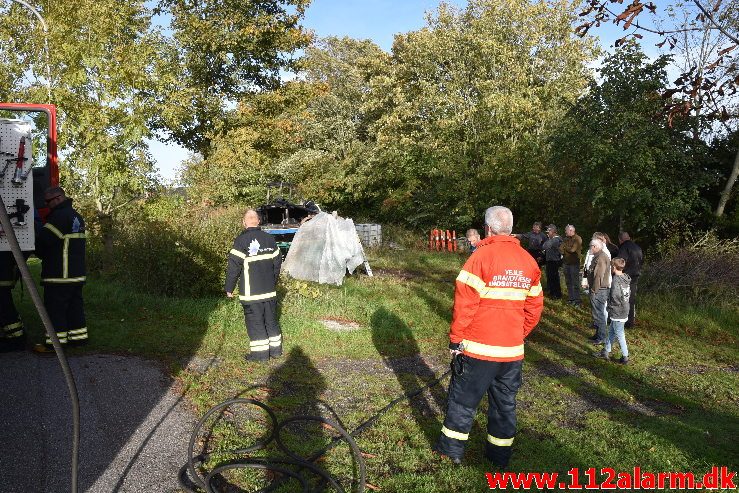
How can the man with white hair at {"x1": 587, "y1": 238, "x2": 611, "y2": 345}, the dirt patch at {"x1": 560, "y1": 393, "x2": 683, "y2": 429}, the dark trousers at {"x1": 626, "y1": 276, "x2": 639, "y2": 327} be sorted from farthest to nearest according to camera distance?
the dark trousers at {"x1": 626, "y1": 276, "x2": 639, "y2": 327} → the man with white hair at {"x1": 587, "y1": 238, "x2": 611, "y2": 345} → the dirt patch at {"x1": 560, "y1": 393, "x2": 683, "y2": 429}

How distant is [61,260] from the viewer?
660 centimetres

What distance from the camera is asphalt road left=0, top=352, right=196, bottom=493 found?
12.6 ft

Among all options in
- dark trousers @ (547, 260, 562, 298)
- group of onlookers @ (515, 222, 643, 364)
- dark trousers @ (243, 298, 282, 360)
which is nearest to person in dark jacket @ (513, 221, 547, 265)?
group of onlookers @ (515, 222, 643, 364)

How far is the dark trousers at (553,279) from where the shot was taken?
12.6 m

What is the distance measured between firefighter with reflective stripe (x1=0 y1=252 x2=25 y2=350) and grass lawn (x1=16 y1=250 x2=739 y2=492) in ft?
2.29

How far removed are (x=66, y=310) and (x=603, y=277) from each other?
7.44 meters

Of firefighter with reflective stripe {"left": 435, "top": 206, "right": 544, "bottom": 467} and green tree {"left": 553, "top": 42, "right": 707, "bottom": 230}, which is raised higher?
Result: green tree {"left": 553, "top": 42, "right": 707, "bottom": 230}

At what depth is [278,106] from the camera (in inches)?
873

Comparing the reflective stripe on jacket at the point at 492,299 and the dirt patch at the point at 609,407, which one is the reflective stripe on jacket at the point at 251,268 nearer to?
the reflective stripe on jacket at the point at 492,299

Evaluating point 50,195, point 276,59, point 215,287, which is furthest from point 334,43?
point 50,195

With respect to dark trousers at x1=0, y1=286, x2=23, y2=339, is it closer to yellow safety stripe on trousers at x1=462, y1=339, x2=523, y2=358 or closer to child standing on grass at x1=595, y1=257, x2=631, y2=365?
yellow safety stripe on trousers at x1=462, y1=339, x2=523, y2=358

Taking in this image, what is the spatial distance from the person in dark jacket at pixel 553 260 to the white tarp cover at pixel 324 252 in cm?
419

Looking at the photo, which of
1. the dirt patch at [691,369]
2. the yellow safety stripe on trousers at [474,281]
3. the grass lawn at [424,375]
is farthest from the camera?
the dirt patch at [691,369]

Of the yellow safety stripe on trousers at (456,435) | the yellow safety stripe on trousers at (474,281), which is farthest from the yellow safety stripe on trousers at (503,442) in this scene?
the yellow safety stripe on trousers at (474,281)
